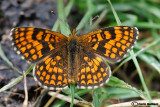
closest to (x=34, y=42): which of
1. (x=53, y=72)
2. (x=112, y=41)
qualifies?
(x=53, y=72)

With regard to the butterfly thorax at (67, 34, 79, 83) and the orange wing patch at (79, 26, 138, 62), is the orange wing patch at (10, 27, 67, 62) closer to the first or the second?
the butterfly thorax at (67, 34, 79, 83)

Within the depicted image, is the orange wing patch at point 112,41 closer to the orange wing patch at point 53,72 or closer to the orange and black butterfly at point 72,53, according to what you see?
the orange and black butterfly at point 72,53

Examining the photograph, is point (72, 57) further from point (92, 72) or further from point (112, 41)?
point (112, 41)

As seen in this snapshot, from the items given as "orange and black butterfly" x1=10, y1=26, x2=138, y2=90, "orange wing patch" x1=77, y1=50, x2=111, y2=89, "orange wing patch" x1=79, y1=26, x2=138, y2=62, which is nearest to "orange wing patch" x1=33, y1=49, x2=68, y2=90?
"orange and black butterfly" x1=10, y1=26, x2=138, y2=90

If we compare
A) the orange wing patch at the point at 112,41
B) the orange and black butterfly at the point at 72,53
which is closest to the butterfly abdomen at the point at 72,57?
the orange and black butterfly at the point at 72,53

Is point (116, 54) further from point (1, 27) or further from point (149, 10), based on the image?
point (1, 27)

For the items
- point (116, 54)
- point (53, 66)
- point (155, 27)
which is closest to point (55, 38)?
point (53, 66)

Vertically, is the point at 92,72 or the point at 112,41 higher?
the point at 112,41
